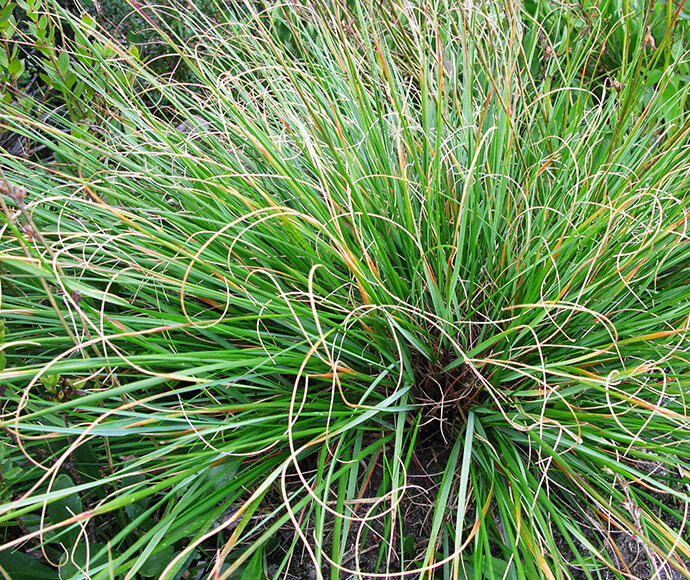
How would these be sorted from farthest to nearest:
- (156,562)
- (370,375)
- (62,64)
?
1. (62,64)
2. (370,375)
3. (156,562)

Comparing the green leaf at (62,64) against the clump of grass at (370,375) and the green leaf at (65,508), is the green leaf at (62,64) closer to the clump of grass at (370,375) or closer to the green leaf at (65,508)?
the clump of grass at (370,375)

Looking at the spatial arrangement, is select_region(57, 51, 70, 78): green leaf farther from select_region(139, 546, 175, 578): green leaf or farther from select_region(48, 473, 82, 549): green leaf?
select_region(139, 546, 175, 578): green leaf

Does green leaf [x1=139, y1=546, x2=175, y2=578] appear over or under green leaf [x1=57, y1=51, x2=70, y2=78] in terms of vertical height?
under

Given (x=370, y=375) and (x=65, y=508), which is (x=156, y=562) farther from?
(x=370, y=375)

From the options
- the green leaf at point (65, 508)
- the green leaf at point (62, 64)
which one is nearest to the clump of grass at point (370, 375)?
the green leaf at point (65, 508)

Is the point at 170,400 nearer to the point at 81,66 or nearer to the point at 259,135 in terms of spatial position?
the point at 259,135

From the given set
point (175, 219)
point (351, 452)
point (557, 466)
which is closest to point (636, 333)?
point (557, 466)

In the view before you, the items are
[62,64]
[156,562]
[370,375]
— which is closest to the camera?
[156,562]

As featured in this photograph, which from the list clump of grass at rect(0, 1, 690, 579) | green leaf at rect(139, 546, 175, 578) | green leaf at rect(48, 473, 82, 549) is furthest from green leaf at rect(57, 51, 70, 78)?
green leaf at rect(139, 546, 175, 578)

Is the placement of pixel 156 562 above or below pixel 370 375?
above

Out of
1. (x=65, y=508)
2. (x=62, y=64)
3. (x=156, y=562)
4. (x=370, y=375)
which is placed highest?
(x=62, y=64)

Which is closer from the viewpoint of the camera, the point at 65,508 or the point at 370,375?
the point at 65,508

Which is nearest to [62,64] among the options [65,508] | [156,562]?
[65,508]

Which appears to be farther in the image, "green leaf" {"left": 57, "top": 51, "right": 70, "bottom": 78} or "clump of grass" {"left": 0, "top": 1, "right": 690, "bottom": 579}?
"green leaf" {"left": 57, "top": 51, "right": 70, "bottom": 78}
